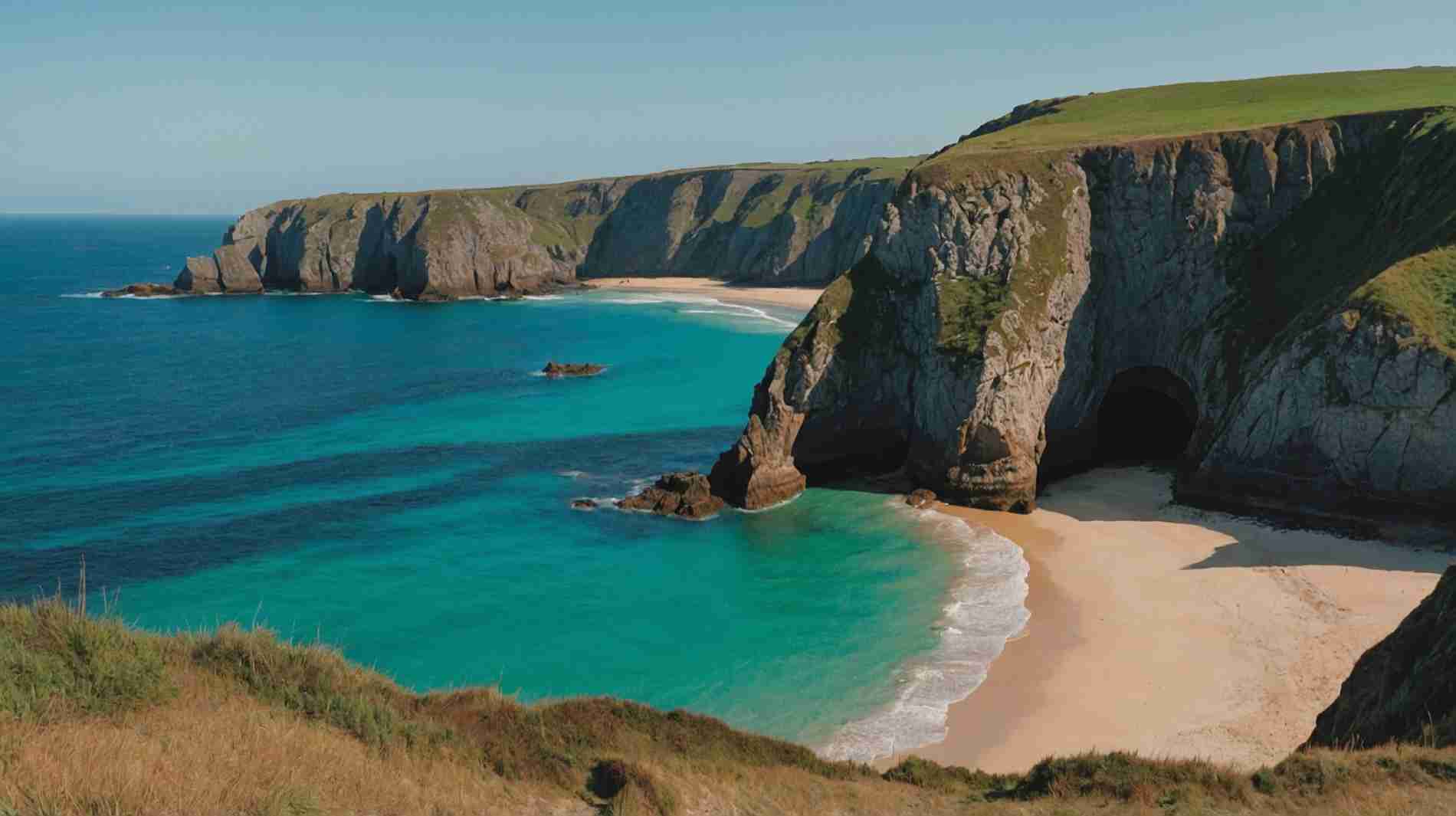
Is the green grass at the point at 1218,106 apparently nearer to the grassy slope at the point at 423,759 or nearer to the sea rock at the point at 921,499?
the sea rock at the point at 921,499

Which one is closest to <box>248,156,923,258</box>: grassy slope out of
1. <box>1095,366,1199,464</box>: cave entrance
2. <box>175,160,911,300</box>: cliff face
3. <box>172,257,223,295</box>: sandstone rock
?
<box>175,160,911,300</box>: cliff face

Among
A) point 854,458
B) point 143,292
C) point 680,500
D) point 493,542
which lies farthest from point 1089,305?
point 143,292

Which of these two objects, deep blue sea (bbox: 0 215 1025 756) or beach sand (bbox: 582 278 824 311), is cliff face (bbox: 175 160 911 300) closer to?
beach sand (bbox: 582 278 824 311)

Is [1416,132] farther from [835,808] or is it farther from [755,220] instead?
[755,220]

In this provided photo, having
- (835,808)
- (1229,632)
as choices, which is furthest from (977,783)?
(1229,632)

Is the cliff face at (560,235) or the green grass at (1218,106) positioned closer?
the green grass at (1218,106)

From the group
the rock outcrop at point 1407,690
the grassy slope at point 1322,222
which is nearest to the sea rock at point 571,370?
the grassy slope at point 1322,222
